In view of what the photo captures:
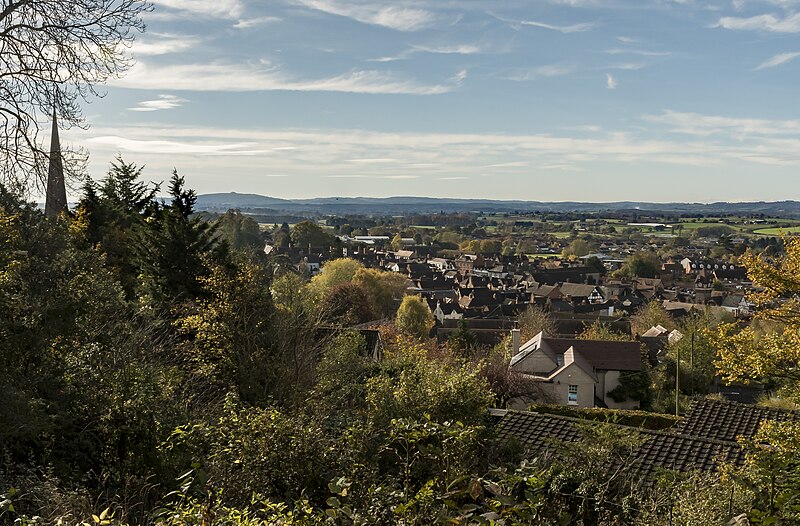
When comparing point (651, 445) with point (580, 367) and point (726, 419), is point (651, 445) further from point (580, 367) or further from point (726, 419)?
point (580, 367)

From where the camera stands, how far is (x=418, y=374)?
10852mm

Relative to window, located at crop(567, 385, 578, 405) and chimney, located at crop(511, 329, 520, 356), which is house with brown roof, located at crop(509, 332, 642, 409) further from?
chimney, located at crop(511, 329, 520, 356)

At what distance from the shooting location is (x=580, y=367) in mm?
26922

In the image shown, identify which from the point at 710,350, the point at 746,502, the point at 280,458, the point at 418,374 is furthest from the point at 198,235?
the point at 710,350

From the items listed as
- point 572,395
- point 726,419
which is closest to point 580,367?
point 572,395

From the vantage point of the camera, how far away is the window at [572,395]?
27.0 metres

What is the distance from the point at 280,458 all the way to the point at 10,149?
5.07 m

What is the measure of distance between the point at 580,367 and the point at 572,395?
122 cm

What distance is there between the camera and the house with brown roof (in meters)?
27.0

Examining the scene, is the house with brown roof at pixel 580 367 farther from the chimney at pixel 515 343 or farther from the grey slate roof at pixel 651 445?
the grey slate roof at pixel 651 445

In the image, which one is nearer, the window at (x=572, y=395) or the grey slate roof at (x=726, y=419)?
the grey slate roof at (x=726, y=419)

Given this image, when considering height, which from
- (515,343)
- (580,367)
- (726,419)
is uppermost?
(726,419)

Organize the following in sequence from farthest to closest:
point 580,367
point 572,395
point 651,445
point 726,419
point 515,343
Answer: point 515,343 < point 572,395 < point 580,367 < point 726,419 < point 651,445

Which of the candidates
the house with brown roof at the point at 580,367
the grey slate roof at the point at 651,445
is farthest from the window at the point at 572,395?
the grey slate roof at the point at 651,445
